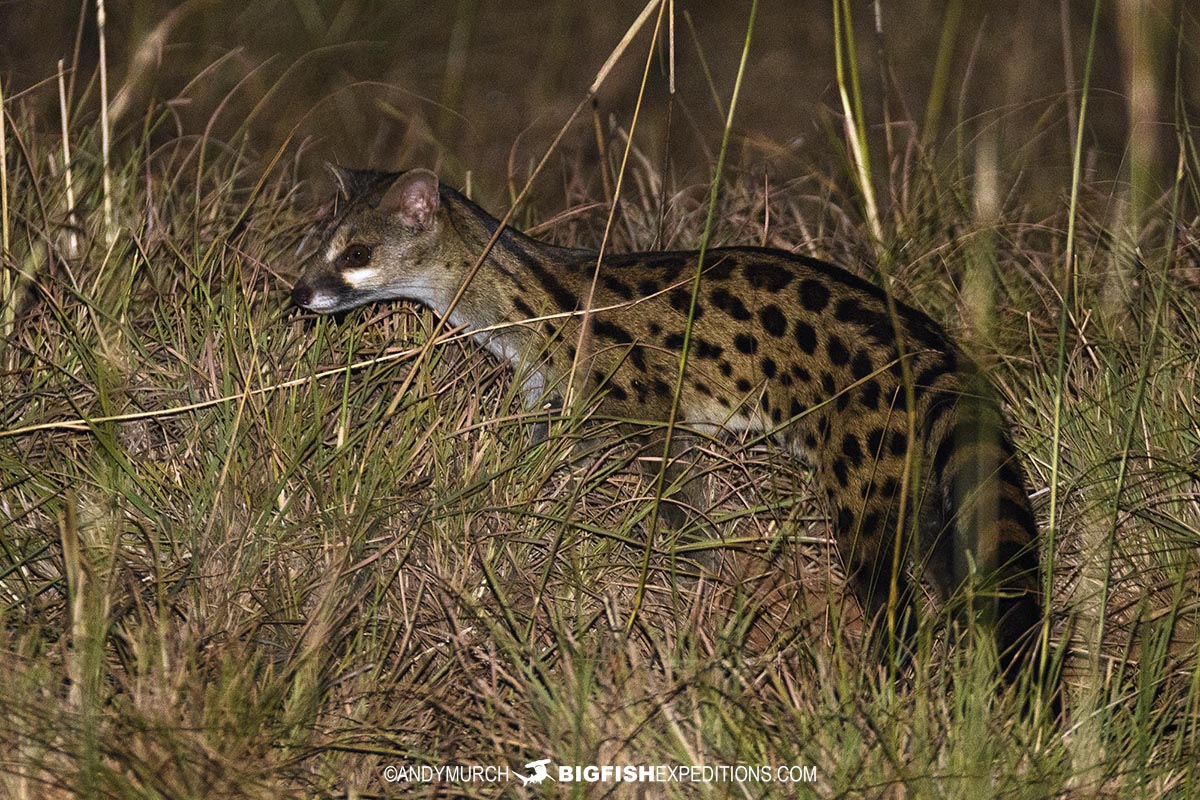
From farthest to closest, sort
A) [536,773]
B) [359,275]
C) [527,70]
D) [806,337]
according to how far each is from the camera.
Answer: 1. [527,70]
2. [359,275]
3. [806,337]
4. [536,773]

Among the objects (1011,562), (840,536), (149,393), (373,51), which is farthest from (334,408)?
(373,51)

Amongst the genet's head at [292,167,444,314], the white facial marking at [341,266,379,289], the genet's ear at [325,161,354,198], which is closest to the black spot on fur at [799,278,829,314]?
the genet's head at [292,167,444,314]

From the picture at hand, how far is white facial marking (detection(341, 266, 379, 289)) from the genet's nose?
17 cm

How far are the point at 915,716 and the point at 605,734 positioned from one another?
2.13 feet

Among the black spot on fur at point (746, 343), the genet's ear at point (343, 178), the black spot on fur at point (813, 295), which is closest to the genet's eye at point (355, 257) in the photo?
the genet's ear at point (343, 178)

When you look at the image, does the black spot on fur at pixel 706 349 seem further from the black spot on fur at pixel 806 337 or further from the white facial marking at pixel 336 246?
the white facial marking at pixel 336 246

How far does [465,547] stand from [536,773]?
939 millimetres

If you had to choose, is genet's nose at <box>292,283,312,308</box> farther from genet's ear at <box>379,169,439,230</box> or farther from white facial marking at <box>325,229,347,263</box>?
genet's ear at <box>379,169,439,230</box>

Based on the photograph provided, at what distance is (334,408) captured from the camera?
4281 mm

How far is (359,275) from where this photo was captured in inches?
190

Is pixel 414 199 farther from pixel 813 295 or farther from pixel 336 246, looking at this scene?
pixel 813 295

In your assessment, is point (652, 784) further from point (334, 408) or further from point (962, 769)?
point (334, 408)

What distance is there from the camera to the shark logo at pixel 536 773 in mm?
3014

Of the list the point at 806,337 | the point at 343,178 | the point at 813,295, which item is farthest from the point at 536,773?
the point at 343,178
